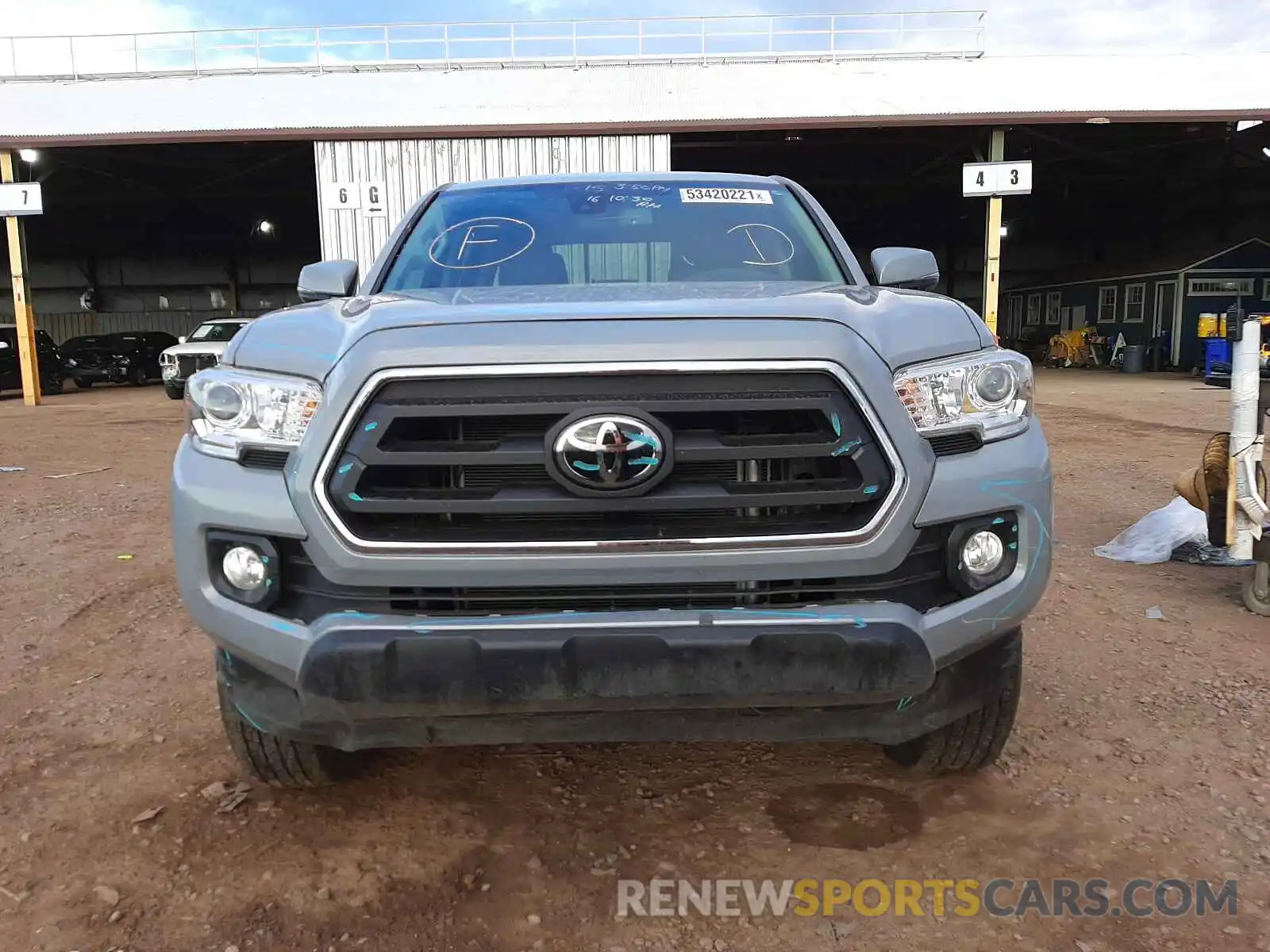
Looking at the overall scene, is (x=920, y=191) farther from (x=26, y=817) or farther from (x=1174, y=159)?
(x=26, y=817)

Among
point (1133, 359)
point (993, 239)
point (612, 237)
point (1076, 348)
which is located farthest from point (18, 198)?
point (1076, 348)

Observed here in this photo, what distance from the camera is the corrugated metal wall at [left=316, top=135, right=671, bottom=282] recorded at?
1452cm

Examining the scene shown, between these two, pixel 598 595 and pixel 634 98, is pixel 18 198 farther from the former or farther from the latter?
pixel 598 595

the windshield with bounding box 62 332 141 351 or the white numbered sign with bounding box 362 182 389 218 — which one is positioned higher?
the white numbered sign with bounding box 362 182 389 218

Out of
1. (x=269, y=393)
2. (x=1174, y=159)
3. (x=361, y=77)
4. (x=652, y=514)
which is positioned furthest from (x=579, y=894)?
(x=1174, y=159)

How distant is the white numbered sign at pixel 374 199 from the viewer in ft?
48.5

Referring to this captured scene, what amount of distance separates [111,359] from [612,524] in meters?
24.0

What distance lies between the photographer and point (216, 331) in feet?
57.2

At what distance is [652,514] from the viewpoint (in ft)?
6.15

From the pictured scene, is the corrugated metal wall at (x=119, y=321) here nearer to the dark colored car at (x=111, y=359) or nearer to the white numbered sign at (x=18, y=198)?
the dark colored car at (x=111, y=359)

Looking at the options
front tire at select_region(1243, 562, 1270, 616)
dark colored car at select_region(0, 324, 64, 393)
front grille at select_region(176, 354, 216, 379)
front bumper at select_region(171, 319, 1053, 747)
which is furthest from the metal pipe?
dark colored car at select_region(0, 324, 64, 393)

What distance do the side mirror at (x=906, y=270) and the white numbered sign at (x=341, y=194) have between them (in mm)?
13513

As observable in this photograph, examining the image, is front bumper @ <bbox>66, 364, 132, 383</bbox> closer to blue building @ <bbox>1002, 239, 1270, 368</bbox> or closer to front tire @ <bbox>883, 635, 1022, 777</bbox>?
front tire @ <bbox>883, 635, 1022, 777</bbox>

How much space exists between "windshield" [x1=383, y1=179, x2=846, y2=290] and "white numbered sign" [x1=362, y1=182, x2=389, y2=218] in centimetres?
1225
